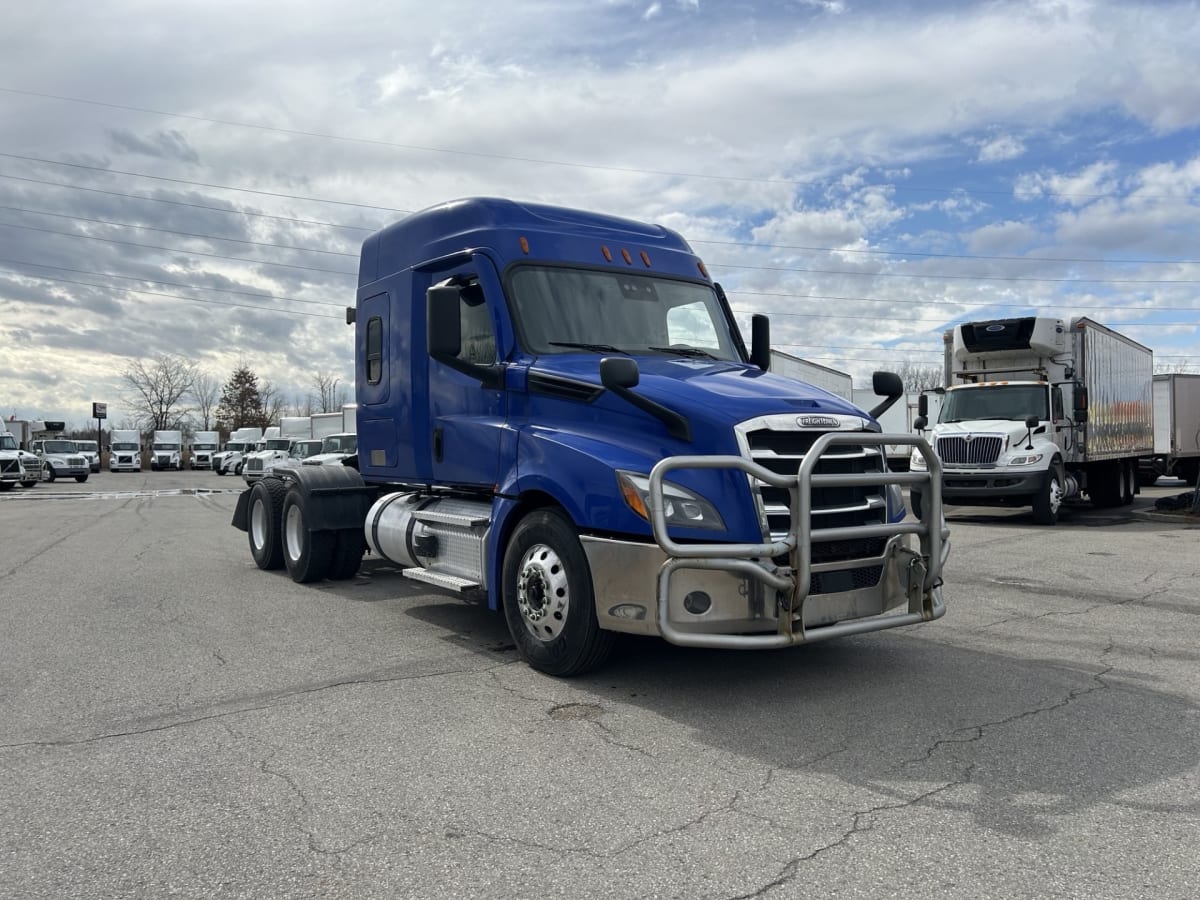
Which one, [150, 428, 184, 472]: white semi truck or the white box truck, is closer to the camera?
the white box truck

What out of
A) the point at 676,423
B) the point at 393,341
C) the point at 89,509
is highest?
the point at 393,341

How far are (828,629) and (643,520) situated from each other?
3.71 ft

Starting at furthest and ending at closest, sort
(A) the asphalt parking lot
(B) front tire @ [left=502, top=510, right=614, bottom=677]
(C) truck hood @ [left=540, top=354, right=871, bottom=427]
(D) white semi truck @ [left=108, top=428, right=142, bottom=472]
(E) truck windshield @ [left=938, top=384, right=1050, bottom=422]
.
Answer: (D) white semi truck @ [left=108, top=428, right=142, bottom=472]
(E) truck windshield @ [left=938, top=384, right=1050, bottom=422]
(B) front tire @ [left=502, top=510, right=614, bottom=677]
(C) truck hood @ [left=540, top=354, right=871, bottom=427]
(A) the asphalt parking lot

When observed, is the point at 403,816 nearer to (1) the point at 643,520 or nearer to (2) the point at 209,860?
(2) the point at 209,860

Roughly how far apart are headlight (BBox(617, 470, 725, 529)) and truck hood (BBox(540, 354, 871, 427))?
43cm

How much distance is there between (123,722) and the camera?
16.0 ft

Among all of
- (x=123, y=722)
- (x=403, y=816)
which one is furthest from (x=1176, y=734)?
(x=123, y=722)

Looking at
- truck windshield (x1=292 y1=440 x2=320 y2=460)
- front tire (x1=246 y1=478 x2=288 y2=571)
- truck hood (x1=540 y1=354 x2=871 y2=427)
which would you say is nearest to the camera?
truck hood (x1=540 y1=354 x2=871 y2=427)

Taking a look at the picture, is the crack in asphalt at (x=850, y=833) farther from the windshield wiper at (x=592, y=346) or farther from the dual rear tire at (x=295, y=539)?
the dual rear tire at (x=295, y=539)

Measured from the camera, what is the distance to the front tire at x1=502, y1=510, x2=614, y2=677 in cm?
531

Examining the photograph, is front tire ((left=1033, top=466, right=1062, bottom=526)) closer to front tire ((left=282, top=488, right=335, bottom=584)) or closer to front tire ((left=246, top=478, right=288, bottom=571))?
front tire ((left=282, top=488, right=335, bottom=584))

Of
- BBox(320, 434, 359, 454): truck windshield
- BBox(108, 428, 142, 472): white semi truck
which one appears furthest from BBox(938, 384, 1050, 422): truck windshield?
BBox(108, 428, 142, 472): white semi truck

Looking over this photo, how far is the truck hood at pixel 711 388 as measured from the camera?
5.19 metres

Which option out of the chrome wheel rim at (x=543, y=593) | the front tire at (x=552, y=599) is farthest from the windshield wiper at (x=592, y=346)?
the chrome wheel rim at (x=543, y=593)
